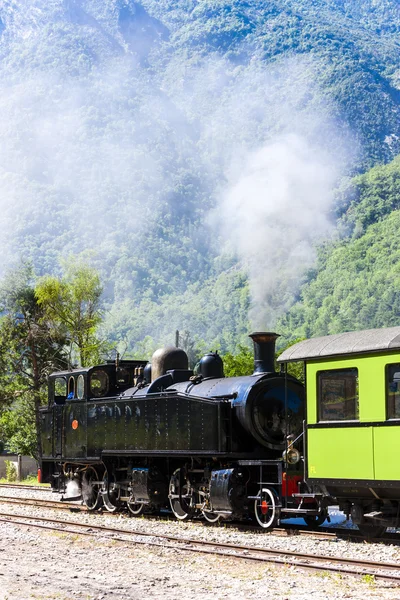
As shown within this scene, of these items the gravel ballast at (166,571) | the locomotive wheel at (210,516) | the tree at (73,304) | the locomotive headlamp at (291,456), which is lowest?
the locomotive wheel at (210,516)

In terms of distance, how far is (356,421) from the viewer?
12.5 metres

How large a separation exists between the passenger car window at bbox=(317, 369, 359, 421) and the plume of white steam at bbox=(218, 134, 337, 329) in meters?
102

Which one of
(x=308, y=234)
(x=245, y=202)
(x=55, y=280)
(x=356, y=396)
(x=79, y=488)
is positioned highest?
(x=245, y=202)

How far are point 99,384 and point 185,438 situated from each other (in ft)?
14.4

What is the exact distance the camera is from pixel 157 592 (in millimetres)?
9234

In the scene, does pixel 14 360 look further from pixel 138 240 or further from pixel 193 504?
pixel 138 240

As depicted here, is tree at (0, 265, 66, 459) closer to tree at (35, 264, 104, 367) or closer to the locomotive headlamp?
tree at (35, 264, 104, 367)

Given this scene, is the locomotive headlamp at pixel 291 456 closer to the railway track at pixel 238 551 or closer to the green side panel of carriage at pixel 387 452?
the railway track at pixel 238 551

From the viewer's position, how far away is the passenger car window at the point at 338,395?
12625 millimetres

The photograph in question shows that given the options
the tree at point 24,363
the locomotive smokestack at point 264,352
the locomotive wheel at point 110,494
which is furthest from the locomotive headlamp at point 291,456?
the tree at point 24,363

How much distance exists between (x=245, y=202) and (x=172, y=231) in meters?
20.7

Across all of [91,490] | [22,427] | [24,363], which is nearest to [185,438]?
[91,490]

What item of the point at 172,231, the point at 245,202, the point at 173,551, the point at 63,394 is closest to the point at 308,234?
the point at 245,202

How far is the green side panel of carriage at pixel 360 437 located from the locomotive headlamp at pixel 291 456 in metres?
1.22
